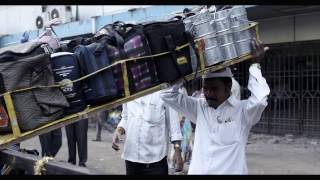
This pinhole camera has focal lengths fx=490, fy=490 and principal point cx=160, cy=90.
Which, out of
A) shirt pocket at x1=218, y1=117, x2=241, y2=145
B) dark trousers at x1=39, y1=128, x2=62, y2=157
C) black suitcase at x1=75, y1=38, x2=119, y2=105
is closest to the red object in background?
black suitcase at x1=75, y1=38, x2=119, y2=105

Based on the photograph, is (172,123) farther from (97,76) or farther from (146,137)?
(97,76)

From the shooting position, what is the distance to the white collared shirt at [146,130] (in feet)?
14.8

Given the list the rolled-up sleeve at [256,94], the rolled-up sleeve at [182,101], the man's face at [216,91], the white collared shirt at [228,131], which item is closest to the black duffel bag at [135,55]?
the rolled-up sleeve at [182,101]

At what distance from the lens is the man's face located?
340 cm

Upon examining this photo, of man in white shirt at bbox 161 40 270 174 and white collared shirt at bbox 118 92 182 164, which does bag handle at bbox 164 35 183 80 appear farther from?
white collared shirt at bbox 118 92 182 164

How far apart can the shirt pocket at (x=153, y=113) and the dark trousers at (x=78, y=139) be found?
2.92 meters

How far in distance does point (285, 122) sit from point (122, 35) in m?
8.66

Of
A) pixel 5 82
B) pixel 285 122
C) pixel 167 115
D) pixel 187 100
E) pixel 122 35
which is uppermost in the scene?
pixel 122 35

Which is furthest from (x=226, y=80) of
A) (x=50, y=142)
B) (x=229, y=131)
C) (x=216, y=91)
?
(x=50, y=142)

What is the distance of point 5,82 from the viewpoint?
3.03 meters

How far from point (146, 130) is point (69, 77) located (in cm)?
150

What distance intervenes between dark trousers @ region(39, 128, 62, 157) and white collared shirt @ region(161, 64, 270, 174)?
4.29 m

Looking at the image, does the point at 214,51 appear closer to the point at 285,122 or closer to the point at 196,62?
the point at 196,62
